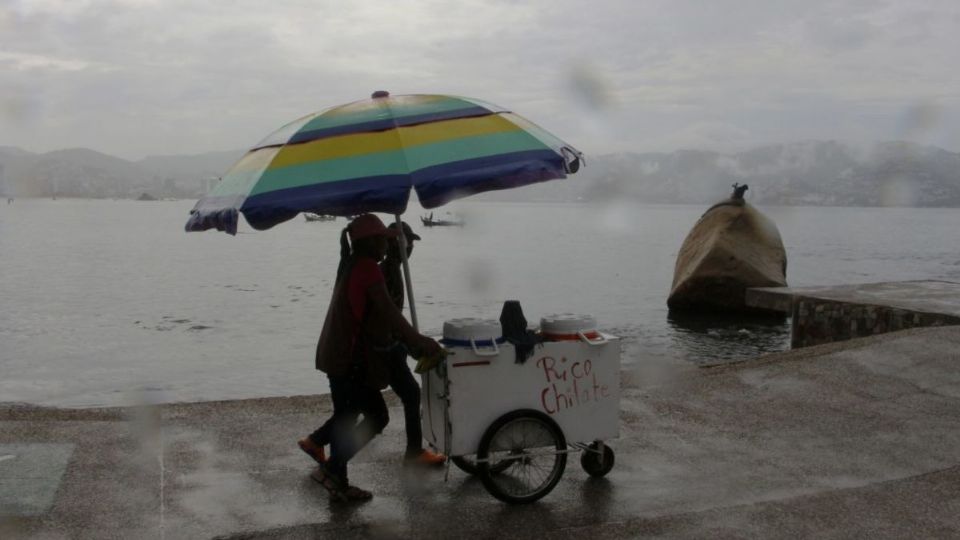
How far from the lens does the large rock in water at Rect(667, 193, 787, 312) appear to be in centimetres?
2541

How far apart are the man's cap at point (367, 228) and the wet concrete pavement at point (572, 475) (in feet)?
5.35

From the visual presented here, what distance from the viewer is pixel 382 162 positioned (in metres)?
5.14

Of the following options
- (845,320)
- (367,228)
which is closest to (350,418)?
(367,228)

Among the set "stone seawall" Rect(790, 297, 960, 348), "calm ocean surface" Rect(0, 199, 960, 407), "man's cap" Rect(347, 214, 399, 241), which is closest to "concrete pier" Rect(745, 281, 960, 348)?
"stone seawall" Rect(790, 297, 960, 348)

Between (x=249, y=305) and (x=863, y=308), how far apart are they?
2549cm

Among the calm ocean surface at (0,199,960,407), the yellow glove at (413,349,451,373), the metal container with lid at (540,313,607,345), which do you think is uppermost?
the metal container with lid at (540,313,607,345)

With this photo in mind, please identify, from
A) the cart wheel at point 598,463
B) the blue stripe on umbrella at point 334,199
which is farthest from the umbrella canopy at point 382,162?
the cart wheel at point 598,463

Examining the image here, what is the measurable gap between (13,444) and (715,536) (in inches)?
194

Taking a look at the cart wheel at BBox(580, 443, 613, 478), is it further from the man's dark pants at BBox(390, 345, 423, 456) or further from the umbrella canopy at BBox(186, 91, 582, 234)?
the umbrella canopy at BBox(186, 91, 582, 234)

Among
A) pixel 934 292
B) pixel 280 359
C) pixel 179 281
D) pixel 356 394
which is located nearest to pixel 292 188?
pixel 356 394

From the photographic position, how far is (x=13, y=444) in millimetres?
6867

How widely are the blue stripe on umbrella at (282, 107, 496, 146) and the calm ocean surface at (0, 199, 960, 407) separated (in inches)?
499

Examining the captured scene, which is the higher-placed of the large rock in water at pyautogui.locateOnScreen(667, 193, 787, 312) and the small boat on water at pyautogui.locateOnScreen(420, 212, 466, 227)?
the large rock in water at pyautogui.locateOnScreen(667, 193, 787, 312)

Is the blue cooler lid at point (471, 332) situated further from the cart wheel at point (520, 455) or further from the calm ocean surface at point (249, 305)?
the calm ocean surface at point (249, 305)
